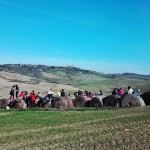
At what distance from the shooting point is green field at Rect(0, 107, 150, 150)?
70.2ft

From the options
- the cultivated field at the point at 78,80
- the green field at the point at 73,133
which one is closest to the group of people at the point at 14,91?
the green field at the point at 73,133

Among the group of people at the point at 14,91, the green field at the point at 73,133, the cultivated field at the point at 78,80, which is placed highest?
the cultivated field at the point at 78,80

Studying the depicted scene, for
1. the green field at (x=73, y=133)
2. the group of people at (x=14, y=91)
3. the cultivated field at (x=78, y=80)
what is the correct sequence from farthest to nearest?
the cultivated field at (x=78, y=80) → the group of people at (x=14, y=91) → the green field at (x=73, y=133)

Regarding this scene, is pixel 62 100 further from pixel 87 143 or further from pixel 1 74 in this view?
pixel 1 74

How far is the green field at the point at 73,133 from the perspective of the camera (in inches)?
843

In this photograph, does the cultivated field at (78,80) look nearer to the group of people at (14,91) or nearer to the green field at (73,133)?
the group of people at (14,91)

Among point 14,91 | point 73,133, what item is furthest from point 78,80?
point 73,133

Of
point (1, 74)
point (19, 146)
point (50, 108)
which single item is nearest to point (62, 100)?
point (50, 108)

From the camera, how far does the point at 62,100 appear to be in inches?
1849

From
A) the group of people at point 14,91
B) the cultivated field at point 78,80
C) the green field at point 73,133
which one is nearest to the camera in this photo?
the green field at point 73,133

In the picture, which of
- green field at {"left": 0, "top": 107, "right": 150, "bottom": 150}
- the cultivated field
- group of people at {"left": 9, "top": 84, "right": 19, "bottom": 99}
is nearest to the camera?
green field at {"left": 0, "top": 107, "right": 150, "bottom": 150}

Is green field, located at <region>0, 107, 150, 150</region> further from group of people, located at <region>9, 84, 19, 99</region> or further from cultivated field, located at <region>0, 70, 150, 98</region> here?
cultivated field, located at <region>0, 70, 150, 98</region>

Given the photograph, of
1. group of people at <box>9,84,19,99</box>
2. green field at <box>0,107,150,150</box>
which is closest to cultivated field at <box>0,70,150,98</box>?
group of people at <box>9,84,19,99</box>

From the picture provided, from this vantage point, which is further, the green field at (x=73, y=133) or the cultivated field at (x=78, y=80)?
the cultivated field at (x=78, y=80)
